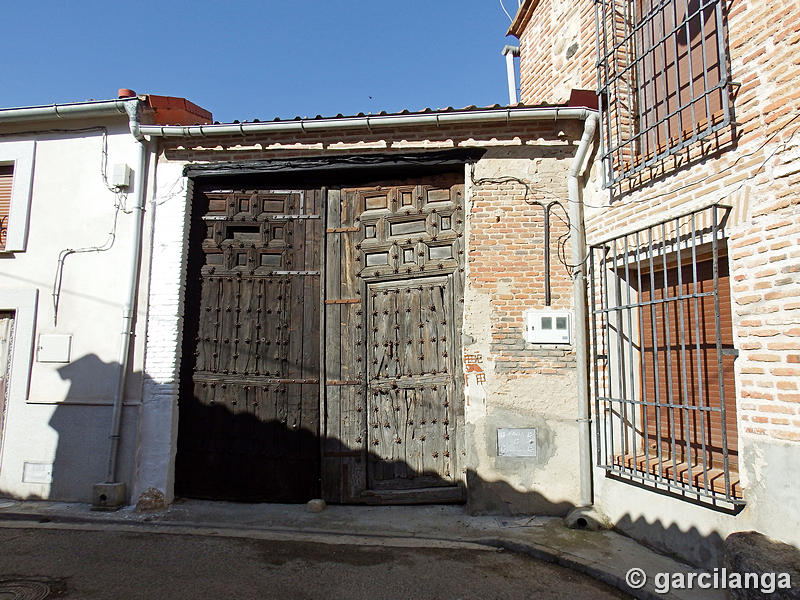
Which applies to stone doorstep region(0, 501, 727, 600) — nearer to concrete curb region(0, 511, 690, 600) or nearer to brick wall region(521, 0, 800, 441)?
concrete curb region(0, 511, 690, 600)

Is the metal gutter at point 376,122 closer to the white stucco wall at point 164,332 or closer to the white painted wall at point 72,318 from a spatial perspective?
the white stucco wall at point 164,332

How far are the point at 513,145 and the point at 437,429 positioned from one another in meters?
3.15

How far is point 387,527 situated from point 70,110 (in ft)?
19.2

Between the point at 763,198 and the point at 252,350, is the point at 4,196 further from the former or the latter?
the point at 763,198

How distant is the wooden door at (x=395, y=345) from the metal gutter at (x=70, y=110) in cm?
280

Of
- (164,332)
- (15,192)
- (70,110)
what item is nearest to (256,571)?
(164,332)

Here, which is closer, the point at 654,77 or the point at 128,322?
the point at 654,77

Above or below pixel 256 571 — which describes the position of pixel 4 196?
above

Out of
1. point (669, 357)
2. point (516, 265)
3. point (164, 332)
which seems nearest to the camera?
point (669, 357)

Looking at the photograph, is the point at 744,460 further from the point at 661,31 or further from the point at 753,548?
the point at 661,31

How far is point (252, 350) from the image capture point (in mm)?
5984

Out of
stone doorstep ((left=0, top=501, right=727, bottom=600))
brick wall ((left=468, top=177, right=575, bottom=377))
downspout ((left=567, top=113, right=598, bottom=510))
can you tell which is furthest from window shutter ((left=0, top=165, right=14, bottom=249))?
downspout ((left=567, top=113, right=598, bottom=510))

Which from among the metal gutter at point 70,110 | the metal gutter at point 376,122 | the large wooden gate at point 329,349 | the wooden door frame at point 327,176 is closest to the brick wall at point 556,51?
the metal gutter at point 376,122

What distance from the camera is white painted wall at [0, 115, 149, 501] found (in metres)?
5.78
